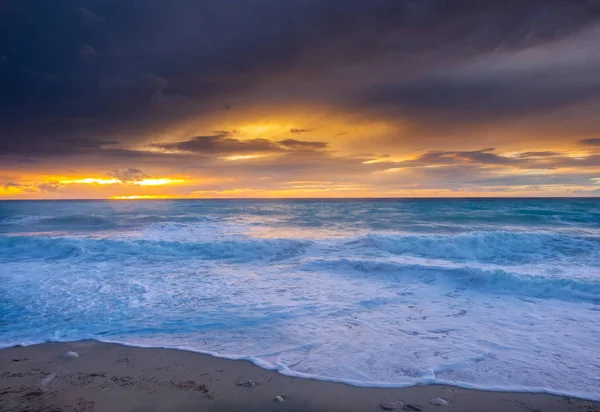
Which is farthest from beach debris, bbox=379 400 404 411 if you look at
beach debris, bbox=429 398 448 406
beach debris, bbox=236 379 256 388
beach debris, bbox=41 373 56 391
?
beach debris, bbox=41 373 56 391

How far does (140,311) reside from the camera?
341 inches

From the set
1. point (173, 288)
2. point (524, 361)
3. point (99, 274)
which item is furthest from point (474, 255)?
point (99, 274)

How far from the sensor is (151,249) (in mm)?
18625

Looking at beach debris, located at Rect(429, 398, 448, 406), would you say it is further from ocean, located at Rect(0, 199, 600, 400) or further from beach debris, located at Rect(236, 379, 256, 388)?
beach debris, located at Rect(236, 379, 256, 388)

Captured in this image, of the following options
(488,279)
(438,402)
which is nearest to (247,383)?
(438,402)

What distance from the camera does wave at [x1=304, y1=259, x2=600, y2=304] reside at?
10.1 meters

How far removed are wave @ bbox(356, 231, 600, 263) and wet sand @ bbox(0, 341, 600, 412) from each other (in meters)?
12.5

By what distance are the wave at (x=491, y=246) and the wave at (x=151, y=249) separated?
4831 millimetres

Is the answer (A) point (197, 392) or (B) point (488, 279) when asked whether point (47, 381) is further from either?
(B) point (488, 279)

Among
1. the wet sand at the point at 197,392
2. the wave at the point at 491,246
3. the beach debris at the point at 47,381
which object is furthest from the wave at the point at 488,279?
the beach debris at the point at 47,381

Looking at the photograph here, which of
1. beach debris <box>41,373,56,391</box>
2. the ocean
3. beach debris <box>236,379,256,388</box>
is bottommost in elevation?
the ocean

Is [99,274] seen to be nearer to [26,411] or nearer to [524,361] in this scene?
[26,411]

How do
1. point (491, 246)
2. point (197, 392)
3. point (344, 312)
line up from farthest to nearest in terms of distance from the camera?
point (491, 246)
point (344, 312)
point (197, 392)

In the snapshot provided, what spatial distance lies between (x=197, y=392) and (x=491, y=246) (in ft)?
57.4
